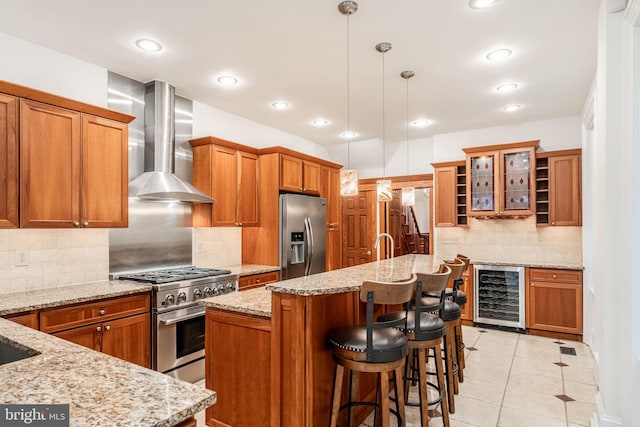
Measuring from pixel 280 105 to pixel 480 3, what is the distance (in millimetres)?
2593

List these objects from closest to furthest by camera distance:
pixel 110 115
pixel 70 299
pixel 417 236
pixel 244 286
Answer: pixel 70 299 < pixel 110 115 < pixel 244 286 < pixel 417 236

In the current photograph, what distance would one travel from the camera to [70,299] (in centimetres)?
264

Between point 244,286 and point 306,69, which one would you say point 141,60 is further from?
point 244,286

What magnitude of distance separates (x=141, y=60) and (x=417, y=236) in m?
6.65

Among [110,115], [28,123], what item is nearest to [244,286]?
[110,115]

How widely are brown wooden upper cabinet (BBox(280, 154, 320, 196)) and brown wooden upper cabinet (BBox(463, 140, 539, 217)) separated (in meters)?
2.21

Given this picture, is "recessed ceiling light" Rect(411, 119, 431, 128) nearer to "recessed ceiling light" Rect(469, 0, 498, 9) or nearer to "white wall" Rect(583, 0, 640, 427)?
"recessed ceiling light" Rect(469, 0, 498, 9)

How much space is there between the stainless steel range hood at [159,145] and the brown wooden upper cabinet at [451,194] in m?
3.61

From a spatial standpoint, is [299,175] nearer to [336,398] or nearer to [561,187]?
[336,398]

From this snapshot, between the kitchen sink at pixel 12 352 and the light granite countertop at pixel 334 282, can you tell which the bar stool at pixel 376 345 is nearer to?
the light granite countertop at pixel 334 282

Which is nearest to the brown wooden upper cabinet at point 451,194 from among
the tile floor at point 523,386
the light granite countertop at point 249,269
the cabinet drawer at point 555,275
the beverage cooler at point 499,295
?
the beverage cooler at point 499,295

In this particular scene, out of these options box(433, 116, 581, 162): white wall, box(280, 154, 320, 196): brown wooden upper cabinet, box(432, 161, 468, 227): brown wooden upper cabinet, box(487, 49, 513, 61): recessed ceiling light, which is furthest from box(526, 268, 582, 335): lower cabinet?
box(280, 154, 320, 196): brown wooden upper cabinet

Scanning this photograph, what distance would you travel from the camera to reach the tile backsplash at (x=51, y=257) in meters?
2.88

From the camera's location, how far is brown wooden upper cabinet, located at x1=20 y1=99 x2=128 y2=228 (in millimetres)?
2693
